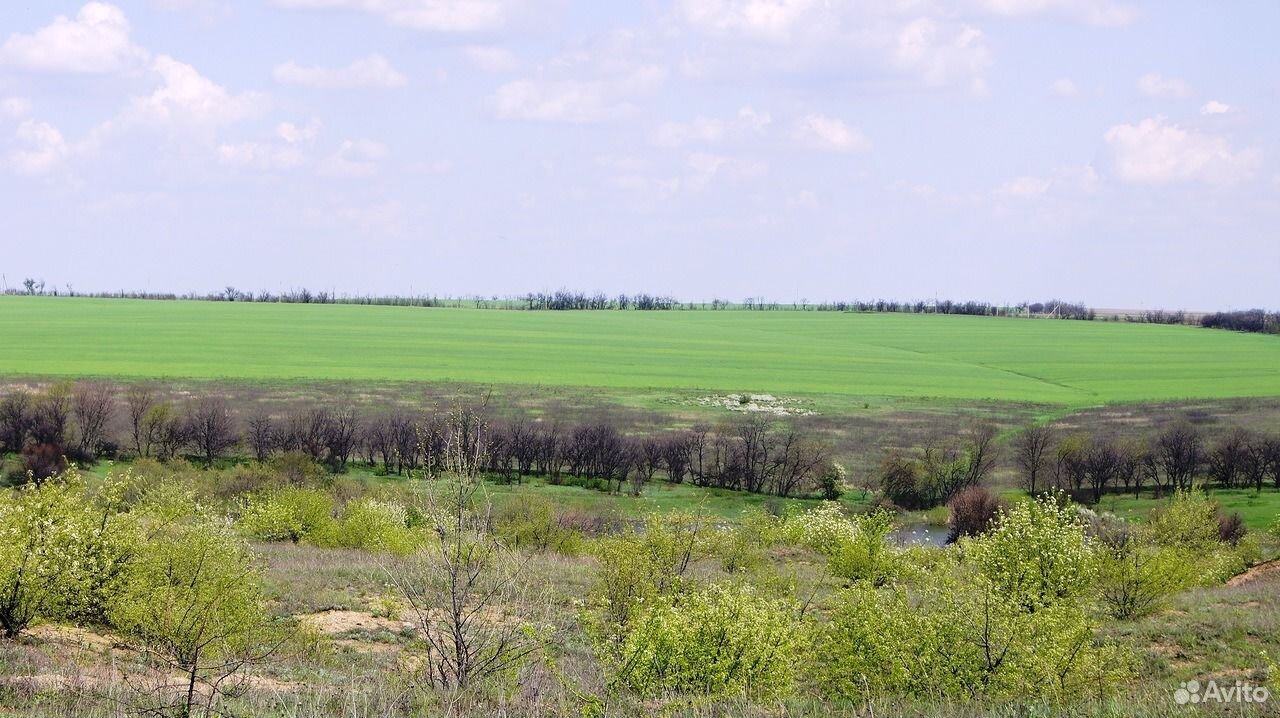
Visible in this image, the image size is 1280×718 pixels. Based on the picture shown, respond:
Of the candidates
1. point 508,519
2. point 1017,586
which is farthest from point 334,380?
point 1017,586

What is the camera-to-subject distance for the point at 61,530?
2119cm

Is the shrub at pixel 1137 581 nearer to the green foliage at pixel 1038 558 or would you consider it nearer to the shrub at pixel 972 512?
the green foliage at pixel 1038 558

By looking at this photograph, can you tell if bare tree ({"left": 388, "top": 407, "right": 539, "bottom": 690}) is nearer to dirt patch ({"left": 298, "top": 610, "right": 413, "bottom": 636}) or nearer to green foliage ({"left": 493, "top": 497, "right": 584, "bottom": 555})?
dirt patch ({"left": 298, "top": 610, "right": 413, "bottom": 636})

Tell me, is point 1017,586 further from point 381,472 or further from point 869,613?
point 381,472

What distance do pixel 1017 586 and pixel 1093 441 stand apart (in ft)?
227

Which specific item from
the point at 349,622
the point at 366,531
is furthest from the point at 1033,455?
the point at 349,622

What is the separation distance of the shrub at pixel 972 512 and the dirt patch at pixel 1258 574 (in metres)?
21.2

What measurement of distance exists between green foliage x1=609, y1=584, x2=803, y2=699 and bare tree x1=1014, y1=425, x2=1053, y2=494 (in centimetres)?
6838

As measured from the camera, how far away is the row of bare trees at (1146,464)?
78.9 meters

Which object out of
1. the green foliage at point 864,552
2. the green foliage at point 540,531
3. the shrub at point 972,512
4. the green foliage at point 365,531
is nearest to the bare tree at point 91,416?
the green foliage at point 365,531

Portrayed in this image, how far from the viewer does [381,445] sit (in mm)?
81438

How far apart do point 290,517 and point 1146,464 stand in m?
67.1

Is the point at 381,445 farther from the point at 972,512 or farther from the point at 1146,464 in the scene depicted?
the point at 1146,464

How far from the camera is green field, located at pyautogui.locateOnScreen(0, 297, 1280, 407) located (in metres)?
122
